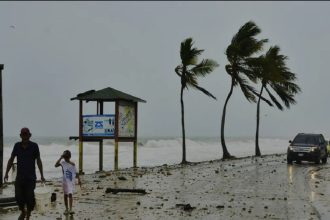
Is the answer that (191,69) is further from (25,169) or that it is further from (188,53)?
(25,169)

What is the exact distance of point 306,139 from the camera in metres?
34.5

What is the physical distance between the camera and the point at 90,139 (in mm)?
26625

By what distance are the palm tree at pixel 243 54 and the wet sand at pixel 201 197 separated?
45.5 ft

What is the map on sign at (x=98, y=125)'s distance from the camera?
26.2 metres

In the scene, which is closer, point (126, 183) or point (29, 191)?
point (29, 191)

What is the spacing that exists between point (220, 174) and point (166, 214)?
37.2ft

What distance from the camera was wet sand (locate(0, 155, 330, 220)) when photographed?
12678 mm

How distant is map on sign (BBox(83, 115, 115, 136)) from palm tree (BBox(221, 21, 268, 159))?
12.5 meters

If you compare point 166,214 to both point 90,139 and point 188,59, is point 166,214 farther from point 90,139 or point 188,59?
point 188,59

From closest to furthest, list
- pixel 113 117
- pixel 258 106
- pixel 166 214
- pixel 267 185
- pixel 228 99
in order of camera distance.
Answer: pixel 166 214, pixel 267 185, pixel 113 117, pixel 228 99, pixel 258 106

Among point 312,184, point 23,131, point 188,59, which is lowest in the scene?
point 312,184

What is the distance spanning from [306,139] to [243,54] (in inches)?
261

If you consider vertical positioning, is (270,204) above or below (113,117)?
below

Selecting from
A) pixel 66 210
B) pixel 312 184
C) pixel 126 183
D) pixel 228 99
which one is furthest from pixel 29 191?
pixel 228 99
